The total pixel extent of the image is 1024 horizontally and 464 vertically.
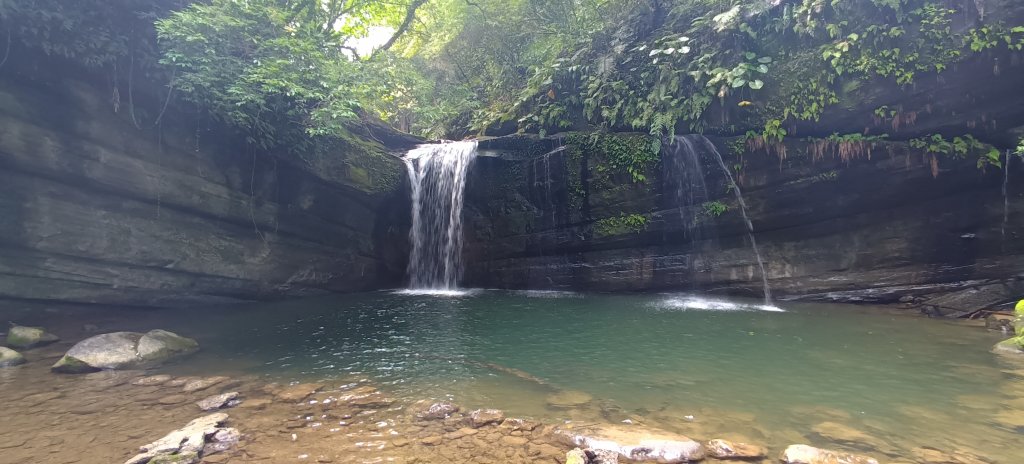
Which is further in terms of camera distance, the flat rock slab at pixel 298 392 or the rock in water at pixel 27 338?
the rock in water at pixel 27 338

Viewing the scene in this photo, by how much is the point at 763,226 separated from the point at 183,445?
1197 cm

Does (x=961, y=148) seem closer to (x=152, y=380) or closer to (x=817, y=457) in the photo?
(x=817, y=457)

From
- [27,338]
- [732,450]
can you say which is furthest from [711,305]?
[27,338]

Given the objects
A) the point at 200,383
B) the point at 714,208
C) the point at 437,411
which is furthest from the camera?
the point at 714,208

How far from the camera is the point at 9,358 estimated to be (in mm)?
6215

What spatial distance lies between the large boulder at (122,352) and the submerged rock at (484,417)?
4.90 metres

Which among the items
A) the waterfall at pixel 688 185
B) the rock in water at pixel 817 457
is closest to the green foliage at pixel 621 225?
the waterfall at pixel 688 185

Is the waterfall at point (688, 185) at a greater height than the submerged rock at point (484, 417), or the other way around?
the waterfall at point (688, 185)

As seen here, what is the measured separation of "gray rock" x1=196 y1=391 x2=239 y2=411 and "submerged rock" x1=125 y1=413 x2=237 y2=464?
19.7 inches

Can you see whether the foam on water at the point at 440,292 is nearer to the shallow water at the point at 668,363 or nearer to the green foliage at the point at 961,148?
the shallow water at the point at 668,363

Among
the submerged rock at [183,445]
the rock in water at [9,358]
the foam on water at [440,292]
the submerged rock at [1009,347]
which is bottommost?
the submerged rock at [183,445]

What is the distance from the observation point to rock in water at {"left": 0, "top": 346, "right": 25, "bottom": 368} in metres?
6.13

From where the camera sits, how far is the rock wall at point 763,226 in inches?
377

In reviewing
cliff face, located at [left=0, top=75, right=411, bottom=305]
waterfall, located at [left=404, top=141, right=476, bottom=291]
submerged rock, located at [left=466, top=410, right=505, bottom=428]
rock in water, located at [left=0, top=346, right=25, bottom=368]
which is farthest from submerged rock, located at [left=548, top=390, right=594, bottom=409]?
cliff face, located at [left=0, top=75, right=411, bottom=305]
